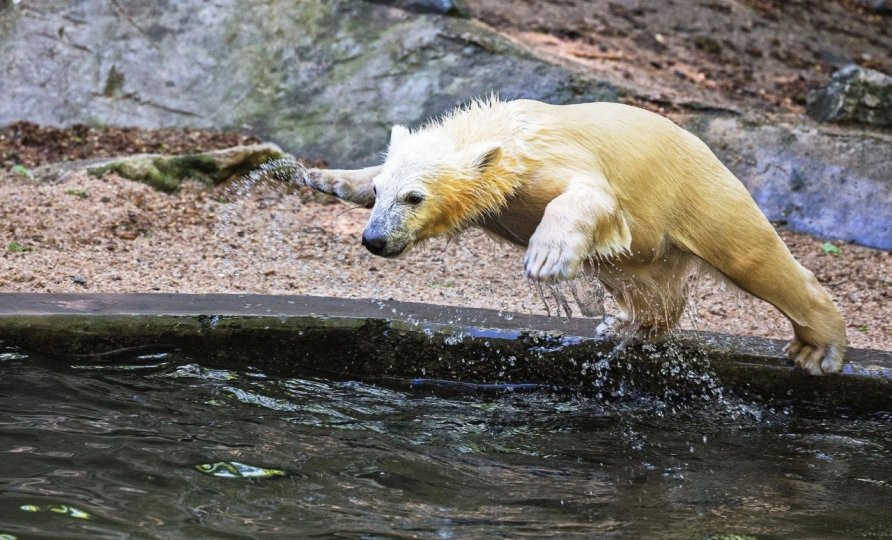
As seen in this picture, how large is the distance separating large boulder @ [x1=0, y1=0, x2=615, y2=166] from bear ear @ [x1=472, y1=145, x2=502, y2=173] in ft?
13.7

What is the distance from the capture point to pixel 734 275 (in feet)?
14.1

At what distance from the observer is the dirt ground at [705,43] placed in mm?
9156

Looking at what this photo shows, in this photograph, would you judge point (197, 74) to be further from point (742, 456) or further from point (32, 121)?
point (742, 456)

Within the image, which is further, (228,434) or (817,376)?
(817,376)

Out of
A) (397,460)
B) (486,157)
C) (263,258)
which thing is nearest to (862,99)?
(263,258)

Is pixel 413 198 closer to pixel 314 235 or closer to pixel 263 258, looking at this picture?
pixel 263 258

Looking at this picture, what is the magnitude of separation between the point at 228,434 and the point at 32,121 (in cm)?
561

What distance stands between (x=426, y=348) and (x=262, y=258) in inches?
82.0

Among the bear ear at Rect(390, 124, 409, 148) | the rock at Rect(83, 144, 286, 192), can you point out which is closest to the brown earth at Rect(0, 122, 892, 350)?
the rock at Rect(83, 144, 286, 192)

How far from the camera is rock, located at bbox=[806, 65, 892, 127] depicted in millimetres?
8094

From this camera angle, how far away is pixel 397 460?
353 cm

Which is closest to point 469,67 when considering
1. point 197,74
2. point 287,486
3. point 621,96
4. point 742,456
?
point 621,96

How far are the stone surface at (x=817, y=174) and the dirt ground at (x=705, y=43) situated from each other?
23.2 inches

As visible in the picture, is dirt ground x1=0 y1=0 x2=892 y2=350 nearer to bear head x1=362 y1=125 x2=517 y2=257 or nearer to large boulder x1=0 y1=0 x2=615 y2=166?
large boulder x1=0 y1=0 x2=615 y2=166
